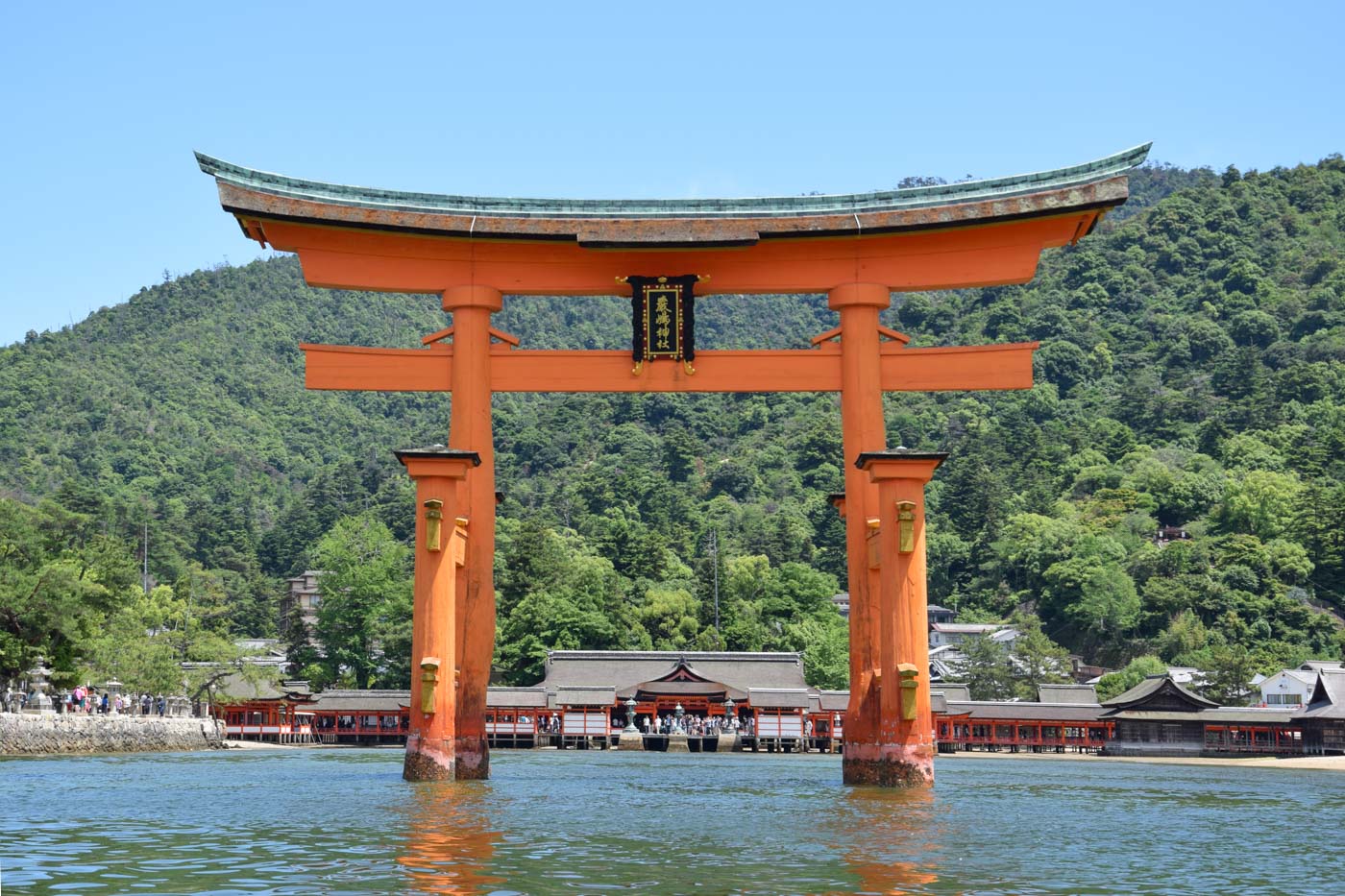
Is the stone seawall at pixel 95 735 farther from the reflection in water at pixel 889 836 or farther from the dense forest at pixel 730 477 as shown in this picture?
the reflection in water at pixel 889 836

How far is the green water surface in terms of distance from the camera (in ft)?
36.4

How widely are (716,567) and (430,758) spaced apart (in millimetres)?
53573

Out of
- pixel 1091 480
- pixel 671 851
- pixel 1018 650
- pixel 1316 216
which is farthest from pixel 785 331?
pixel 671 851

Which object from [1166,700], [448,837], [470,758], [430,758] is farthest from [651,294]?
[1166,700]

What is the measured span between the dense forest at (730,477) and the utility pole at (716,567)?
476 mm

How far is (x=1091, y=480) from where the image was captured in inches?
3647

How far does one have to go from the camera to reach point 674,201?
800 inches

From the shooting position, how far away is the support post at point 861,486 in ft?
63.5

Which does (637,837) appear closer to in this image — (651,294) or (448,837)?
(448,837)

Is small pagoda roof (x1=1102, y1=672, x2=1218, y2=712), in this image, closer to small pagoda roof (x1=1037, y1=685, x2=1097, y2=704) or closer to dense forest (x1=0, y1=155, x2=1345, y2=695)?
small pagoda roof (x1=1037, y1=685, x2=1097, y2=704)

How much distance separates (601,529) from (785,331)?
78035mm

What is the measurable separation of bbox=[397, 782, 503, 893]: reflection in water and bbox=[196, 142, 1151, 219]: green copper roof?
748 centimetres

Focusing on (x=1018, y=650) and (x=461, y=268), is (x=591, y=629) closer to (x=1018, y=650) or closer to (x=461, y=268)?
(x=1018, y=650)

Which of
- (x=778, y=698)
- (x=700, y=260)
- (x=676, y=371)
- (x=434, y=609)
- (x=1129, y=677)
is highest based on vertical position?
(x=700, y=260)
